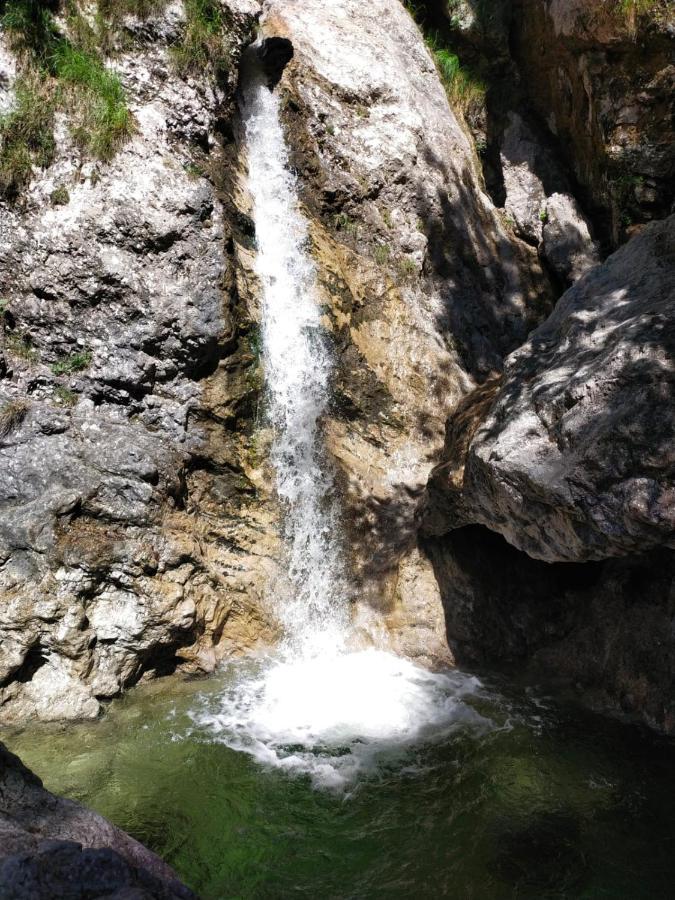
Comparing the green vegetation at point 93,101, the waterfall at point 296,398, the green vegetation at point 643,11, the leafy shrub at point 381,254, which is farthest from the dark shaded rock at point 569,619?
the green vegetation at point 643,11

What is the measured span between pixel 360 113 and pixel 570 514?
628 cm

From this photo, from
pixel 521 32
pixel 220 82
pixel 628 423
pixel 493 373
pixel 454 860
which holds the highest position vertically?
pixel 521 32

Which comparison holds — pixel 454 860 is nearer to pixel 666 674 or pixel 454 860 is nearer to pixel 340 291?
pixel 666 674

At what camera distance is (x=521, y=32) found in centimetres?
949

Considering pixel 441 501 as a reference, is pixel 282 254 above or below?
above

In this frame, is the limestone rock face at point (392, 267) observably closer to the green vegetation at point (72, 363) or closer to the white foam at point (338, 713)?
the white foam at point (338, 713)

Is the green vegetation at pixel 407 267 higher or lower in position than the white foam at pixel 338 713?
higher

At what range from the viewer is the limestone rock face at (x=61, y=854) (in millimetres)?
2277

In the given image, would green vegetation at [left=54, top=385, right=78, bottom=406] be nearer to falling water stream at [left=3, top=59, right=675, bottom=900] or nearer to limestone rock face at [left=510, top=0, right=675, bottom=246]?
falling water stream at [left=3, top=59, right=675, bottom=900]

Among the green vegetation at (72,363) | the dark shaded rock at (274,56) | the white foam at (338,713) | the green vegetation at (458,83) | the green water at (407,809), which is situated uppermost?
the green vegetation at (458,83)

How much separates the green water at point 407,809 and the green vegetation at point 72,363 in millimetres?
3080

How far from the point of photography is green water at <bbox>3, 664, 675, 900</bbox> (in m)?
3.94

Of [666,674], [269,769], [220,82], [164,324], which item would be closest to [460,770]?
[269,769]

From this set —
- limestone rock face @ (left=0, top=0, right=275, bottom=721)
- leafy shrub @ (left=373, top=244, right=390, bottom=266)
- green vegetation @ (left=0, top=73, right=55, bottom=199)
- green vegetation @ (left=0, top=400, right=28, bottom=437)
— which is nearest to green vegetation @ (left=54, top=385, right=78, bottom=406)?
limestone rock face @ (left=0, top=0, right=275, bottom=721)
